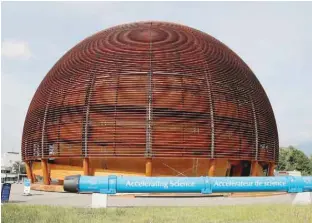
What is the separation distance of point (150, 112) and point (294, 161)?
5327 cm

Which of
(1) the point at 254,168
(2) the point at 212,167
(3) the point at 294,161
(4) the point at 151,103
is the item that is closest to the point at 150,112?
(4) the point at 151,103

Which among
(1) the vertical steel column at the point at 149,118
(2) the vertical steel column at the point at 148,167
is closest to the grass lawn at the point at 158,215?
(2) the vertical steel column at the point at 148,167

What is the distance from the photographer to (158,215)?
12.8m

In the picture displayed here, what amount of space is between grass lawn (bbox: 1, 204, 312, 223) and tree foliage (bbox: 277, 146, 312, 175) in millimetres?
60523

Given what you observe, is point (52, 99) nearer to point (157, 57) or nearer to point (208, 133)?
point (157, 57)

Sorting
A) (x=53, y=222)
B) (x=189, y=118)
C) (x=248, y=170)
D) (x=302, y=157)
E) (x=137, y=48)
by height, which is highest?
(x=137, y=48)

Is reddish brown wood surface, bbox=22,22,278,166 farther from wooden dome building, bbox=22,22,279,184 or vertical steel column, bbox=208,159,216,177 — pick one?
vertical steel column, bbox=208,159,216,177

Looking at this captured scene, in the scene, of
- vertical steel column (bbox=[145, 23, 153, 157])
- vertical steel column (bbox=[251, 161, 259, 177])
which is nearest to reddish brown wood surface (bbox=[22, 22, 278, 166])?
vertical steel column (bbox=[145, 23, 153, 157])

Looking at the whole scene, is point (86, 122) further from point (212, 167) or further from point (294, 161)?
point (294, 161)

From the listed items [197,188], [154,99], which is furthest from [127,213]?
[154,99]

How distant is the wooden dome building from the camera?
1037 inches

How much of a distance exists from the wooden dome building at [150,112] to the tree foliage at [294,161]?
42.7m

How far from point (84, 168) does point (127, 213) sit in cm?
1390

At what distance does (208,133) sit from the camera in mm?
26906
